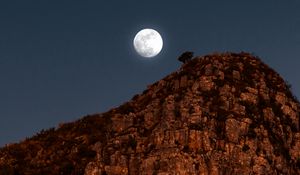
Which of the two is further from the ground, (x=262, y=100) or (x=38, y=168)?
(x=262, y=100)

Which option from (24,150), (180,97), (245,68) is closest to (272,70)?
(245,68)

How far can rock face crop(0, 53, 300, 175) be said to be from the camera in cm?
8381

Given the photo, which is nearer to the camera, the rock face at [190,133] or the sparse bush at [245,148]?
the rock face at [190,133]

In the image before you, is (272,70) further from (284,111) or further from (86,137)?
(86,137)

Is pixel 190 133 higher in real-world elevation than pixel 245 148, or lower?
higher

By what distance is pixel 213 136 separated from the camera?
8638 centimetres

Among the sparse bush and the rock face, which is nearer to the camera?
the rock face

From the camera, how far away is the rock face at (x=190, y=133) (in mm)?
83812

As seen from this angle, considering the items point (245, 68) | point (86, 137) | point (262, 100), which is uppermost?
point (245, 68)

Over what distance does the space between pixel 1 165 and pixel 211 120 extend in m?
32.2

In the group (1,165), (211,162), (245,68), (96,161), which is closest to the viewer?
(211,162)

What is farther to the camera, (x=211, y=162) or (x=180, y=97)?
(x=180, y=97)

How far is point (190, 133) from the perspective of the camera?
282ft

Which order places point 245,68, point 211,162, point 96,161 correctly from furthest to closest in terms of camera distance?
point 245,68 → point 96,161 → point 211,162
